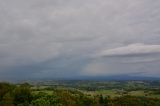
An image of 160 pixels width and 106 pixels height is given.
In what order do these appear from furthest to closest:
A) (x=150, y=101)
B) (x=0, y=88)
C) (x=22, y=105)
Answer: (x=150, y=101) → (x=0, y=88) → (x=22, y=105)

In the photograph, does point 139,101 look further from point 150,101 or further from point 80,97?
point 80,97

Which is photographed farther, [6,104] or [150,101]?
[150,101]

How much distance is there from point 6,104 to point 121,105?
53688 millimetres

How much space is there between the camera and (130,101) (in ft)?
469

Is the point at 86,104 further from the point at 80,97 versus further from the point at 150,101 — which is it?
the point at 150,101

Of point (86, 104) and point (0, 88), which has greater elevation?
point (0, 88)

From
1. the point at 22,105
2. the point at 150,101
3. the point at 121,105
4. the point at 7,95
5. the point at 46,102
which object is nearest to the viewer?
the point at 46,102

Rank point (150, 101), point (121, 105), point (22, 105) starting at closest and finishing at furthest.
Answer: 1. point (22, 105)
2. point (121, 105)
3. point (150, 101)

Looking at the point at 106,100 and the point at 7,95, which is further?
the point at 106,100

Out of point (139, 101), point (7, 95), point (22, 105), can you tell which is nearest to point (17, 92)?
point (7, 95)

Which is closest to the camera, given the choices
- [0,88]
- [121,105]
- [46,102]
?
[46,102]

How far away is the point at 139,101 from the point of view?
5748 inches

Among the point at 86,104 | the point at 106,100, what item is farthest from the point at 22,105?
the point at 106,100

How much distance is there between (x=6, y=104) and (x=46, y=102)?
26.7 metres
